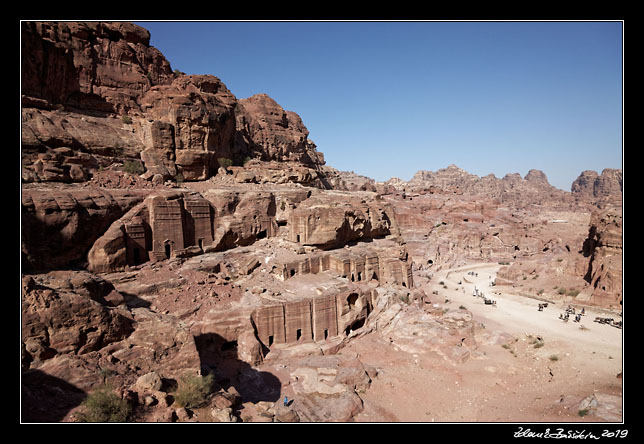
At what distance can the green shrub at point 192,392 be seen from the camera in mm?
9492

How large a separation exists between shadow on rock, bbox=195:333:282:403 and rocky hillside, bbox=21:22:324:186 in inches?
535

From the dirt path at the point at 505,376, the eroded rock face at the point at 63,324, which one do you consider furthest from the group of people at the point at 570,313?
the eroded rock face at the point at 63,324

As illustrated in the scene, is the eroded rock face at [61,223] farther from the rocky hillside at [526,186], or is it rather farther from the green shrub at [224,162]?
the rocky hillside at [526,186]

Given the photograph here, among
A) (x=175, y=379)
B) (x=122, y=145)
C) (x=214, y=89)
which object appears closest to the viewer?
(x=175, y=379)

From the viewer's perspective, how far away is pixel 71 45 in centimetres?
2650

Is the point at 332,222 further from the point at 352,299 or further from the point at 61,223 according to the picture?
the point at 61,223

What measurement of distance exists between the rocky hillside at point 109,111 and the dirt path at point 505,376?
801 inches

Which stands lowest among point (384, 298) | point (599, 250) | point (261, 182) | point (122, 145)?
point (384, 298)

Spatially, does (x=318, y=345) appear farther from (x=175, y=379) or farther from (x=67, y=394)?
(x=67, y=394)

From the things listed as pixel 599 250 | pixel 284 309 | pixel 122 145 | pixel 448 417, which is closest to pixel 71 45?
pixel 122 145

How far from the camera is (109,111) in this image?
28656mm

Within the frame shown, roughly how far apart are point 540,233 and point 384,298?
143 feet

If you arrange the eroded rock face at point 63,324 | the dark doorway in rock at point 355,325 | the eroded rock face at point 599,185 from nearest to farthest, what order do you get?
the eroded rock face at point 63,324 → the dark doorway in rock at point 355,325 → the eroded rock face at point 599,185

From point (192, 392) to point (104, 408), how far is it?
227 cm
